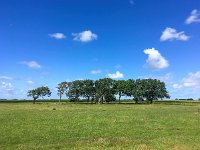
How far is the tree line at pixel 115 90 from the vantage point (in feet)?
582

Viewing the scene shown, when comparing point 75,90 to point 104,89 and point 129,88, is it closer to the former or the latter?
point 104,89

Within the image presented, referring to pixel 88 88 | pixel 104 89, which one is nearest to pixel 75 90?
pixel 88 88

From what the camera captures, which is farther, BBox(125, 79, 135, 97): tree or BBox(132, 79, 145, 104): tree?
BBox(125, 79, 135, 97): tree

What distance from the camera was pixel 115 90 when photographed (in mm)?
181000

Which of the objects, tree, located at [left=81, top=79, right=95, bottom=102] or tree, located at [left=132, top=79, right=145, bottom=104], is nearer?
tree, located at [left=132, top=79, right=145, bottom=104]

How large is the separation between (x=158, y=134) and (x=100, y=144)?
8.04 metres

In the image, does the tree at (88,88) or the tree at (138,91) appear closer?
the tree at (138,91)

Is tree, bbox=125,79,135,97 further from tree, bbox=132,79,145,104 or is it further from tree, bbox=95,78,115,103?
tree, bbox=95,78,115,103

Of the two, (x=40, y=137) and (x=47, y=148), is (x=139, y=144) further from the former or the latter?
(x=40, y=137)

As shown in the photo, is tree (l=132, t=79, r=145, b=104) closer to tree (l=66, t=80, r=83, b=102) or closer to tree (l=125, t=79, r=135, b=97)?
tree (l=125, t=79, r=135, b=97)

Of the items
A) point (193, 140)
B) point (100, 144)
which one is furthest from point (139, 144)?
point (193, 140)

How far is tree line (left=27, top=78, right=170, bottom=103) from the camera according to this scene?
177500 mm

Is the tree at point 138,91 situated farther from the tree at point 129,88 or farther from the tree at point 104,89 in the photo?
the tree at point 104,89

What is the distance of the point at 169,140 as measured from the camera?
2753 cm
